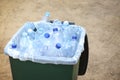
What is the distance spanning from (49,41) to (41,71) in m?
0.19

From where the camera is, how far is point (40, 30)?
1.33 meters

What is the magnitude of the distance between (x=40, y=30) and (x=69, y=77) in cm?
38

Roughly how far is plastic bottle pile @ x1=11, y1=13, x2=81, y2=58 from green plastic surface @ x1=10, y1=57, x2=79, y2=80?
0.06 meters

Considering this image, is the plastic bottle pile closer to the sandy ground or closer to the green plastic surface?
the green plastic surface

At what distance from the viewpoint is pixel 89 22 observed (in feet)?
10.2

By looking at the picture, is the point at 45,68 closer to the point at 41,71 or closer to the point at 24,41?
the point at 41,71

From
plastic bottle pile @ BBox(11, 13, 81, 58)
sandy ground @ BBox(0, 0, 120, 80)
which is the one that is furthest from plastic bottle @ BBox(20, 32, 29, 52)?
sandy ground @ BBox(0, 0, 120, 80)

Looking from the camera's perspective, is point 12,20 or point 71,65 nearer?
point 71,65

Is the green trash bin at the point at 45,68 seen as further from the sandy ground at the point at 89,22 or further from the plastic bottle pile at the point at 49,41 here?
the sandy ground at the point at 89,22

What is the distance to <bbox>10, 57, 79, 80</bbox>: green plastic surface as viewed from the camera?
109 cm

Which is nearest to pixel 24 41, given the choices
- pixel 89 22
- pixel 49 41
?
pixel 49 41

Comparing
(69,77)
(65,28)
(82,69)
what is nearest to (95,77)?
(82,69)

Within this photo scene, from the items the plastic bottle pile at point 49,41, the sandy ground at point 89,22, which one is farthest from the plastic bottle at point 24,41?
the sandy ground at point 89,22

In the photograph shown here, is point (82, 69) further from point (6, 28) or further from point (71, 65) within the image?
point (6, 28)
